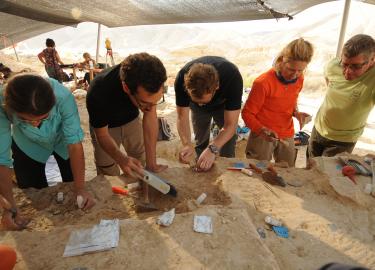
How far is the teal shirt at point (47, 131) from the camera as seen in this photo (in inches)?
73.1

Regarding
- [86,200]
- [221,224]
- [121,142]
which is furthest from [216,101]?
[86,200]

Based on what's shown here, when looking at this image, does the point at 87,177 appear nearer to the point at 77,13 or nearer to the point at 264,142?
the point at 264,142

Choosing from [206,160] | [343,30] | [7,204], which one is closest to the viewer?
[7,204]

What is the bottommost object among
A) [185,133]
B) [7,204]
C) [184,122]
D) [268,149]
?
[268,149]

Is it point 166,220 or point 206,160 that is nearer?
point 166,220

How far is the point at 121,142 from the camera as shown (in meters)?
2.82

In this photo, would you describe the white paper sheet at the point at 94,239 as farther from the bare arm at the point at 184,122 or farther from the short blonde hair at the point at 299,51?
the short blonde hair at the point at 299,51

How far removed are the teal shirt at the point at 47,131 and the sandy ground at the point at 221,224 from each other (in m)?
0.40

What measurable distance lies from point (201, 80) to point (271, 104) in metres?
1.03

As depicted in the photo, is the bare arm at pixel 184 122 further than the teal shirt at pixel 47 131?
Yes

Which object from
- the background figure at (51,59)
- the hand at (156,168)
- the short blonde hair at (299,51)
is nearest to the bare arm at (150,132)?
the hand at (156,168)

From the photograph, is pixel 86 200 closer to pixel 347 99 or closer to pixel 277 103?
pixel 277 103

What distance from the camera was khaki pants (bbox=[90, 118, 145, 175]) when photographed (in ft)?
8.89

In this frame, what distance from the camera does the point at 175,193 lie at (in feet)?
7.69
